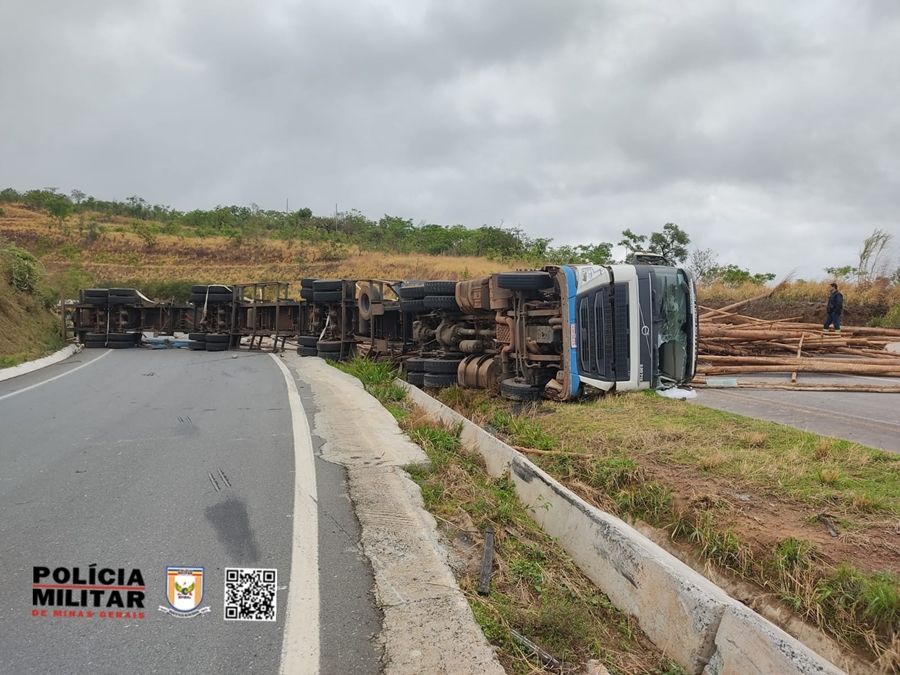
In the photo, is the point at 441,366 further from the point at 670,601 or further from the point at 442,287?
the point at 670,601

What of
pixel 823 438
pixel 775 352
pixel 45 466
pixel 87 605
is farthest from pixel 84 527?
pixel 775 352

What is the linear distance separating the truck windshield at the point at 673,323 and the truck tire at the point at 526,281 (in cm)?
140

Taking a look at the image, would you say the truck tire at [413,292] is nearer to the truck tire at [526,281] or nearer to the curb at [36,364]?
the truck tire at [526,281]

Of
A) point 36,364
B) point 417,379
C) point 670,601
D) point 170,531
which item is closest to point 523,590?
point 670,601

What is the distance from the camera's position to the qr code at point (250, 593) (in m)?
2.92

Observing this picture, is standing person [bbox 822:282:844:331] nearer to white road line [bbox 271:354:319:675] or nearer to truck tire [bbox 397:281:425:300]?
truck tire [bbox 397:281:425:300]

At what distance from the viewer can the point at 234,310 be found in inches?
809

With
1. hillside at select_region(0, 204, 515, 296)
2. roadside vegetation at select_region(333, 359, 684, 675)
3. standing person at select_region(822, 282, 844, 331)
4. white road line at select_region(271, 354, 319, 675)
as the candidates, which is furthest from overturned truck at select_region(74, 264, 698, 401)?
hillside at select_region(0, 204, 515, 296)

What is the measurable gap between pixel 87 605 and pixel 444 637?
1787 mm

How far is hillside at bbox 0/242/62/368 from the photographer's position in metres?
17.2

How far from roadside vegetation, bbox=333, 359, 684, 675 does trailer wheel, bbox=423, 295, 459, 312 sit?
482 centimetres

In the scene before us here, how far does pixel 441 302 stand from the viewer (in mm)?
10102

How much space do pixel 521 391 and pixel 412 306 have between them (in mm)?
3649

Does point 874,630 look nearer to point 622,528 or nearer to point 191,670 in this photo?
point 622,528
